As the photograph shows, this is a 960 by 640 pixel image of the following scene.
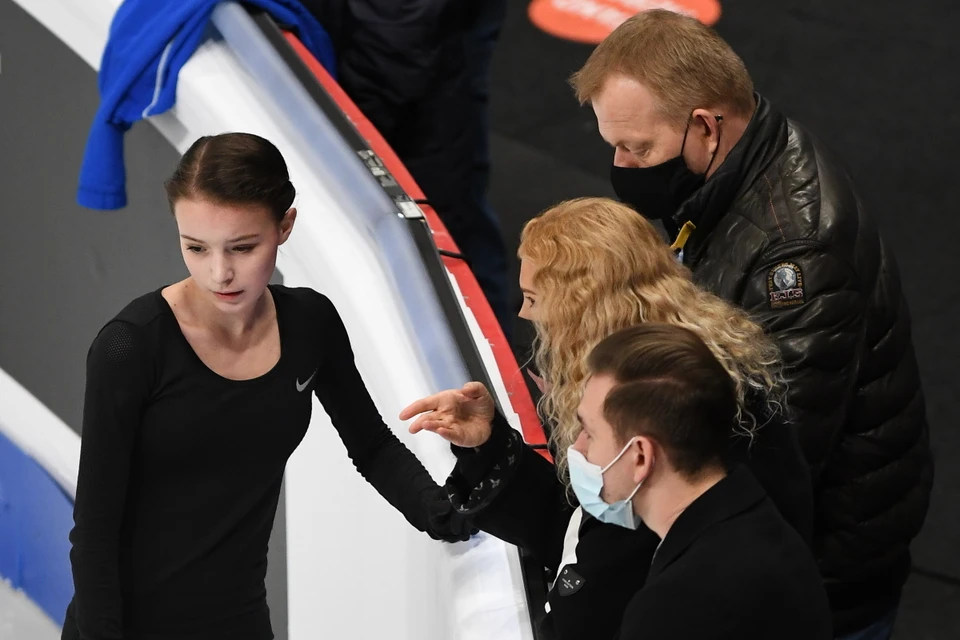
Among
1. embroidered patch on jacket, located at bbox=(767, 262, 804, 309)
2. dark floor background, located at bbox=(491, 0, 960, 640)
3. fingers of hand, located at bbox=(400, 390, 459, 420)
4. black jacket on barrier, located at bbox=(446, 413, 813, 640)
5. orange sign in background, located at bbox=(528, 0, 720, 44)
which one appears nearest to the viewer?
black jacket on barrier, located at bbox=(446, 413, 813, 640)

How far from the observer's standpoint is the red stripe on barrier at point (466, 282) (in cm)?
178

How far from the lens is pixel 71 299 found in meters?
2.53

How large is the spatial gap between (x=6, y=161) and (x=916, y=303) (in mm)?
2630

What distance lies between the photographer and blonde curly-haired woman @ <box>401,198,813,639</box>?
4.23ft

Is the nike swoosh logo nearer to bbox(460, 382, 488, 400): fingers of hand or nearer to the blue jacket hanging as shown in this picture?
bbox(460, 382, 488, 400): fingers of hand

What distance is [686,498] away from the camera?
1194 millimetres

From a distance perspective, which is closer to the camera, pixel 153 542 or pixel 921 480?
pixel 153 542

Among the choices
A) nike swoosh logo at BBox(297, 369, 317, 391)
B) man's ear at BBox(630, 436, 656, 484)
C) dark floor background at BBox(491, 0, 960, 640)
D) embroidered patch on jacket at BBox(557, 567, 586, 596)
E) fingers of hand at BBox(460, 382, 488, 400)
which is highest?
nike swoosh logo at BBox(297, 369, 317, 391)

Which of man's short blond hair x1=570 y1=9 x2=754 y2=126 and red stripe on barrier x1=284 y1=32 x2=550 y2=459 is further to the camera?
red stripe on barrier x1=284 y1=32 x2=550 y2=459

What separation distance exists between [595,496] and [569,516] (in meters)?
0.28

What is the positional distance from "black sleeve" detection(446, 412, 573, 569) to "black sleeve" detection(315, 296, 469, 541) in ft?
0.14

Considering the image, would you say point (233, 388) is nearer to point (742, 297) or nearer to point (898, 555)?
point (742, 297)

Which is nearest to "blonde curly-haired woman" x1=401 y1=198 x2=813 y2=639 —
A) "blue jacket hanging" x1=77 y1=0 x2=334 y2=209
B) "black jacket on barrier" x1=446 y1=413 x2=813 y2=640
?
"black jacket on barrier" x1=446 y1=413 x2=813 y2=640

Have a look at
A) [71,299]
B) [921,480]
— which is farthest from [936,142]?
[71,299]
